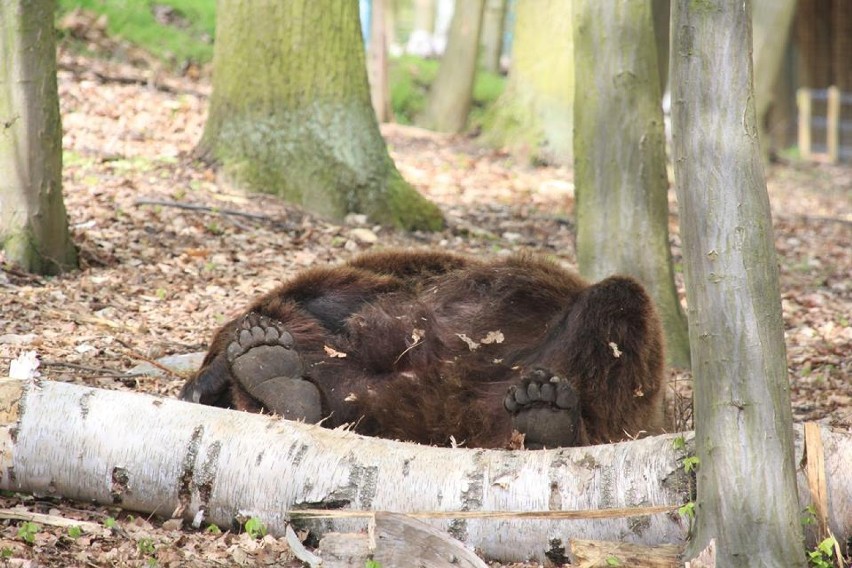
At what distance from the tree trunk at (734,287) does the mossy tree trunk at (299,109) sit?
5.49m

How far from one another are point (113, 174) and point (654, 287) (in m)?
4.67

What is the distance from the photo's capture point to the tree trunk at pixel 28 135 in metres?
5.90

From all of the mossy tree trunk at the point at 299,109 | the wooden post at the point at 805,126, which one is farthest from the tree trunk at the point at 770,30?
the wooden post at the point at 805,126

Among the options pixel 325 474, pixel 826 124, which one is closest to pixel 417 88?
pixel 826 124

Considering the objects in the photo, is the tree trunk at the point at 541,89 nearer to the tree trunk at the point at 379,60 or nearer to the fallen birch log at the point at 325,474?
the tree trunk at the point at 379,60

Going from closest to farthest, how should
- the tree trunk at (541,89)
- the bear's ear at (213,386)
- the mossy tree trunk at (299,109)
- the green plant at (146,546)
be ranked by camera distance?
the green plant at (146,546) → the bear's ear at (213,386) → the mossy tree trunk at (299,109) → the tree trunk at (541,89)

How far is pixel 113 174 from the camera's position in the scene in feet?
27.4

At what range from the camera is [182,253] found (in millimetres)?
7000

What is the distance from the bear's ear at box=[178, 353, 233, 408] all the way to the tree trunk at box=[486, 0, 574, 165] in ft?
27.7

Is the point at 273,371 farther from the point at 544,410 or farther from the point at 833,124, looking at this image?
the point at 833,124

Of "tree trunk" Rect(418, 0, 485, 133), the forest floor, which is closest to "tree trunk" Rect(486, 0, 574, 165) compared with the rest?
the forest floor

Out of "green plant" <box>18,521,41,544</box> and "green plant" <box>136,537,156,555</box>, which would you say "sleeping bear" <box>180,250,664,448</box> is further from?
"green plant" <box>18,521,41,544</box>

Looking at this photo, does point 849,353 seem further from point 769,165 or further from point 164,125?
point 769,165

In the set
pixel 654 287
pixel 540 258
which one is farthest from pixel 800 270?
pixel 540 258
